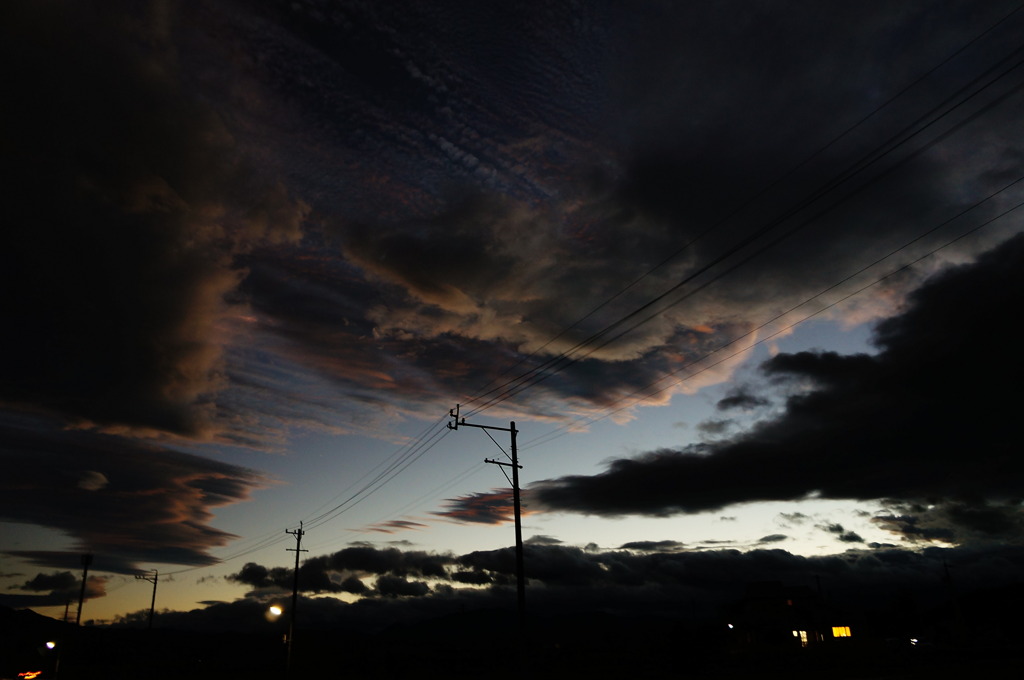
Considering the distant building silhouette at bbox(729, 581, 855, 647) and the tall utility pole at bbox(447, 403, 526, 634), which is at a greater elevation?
the tall utility pole at bbox(447, 403, 526, 634)

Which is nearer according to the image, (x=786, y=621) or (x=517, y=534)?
(x=517, y=534)

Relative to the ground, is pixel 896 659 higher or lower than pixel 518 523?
lower

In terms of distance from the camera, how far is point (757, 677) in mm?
43125

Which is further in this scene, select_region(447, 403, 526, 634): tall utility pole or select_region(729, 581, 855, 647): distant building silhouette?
select_region(729, 581, 855, 647): distant building silhouette

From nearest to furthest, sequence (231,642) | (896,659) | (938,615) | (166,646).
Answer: (896,659) → (938,615) → (166,646) → (231,642)

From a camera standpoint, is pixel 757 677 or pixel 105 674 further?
pixel 105 674

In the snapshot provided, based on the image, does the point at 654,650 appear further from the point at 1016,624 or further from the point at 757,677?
the point at 1016,624

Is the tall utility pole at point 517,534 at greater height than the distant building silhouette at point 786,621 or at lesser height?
greater

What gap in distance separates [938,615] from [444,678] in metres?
137

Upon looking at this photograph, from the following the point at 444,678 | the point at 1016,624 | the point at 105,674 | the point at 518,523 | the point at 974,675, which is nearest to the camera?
the point at 518,523

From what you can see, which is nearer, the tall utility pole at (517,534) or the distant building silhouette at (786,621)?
the tall utility pole at (517,534)

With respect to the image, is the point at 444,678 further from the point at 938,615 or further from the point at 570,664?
the point at 938,615

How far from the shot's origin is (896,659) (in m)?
54.4

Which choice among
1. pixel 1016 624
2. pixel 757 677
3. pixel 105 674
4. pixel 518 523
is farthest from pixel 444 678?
pixel 1016 624
